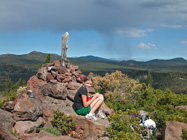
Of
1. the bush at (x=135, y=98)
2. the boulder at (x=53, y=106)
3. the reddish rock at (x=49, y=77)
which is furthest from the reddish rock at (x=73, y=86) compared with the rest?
the bush at (x=135, y=98)

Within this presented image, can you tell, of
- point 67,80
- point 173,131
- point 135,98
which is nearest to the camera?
point 173,131

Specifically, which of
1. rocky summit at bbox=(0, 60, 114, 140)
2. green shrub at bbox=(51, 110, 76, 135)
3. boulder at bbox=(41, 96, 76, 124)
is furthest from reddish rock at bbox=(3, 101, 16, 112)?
green shrub at bbox=(51, 110, 76, 135)

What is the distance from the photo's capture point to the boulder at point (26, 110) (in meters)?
8.88

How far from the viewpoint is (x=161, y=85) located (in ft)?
375

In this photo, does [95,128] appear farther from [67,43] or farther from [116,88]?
[116,88]

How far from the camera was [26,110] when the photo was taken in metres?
8.95

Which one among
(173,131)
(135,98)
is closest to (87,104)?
(173,131)

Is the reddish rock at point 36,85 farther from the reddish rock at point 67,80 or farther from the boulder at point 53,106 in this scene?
the reddish rock at point 67,80

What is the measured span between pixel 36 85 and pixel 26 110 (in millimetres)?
3851

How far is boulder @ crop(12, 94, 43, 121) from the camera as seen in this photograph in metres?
8.88

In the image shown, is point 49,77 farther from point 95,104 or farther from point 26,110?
point 95,104

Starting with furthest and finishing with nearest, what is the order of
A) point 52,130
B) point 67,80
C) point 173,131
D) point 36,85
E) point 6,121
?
point 67,80, point 36,85, point 52,130, point 173,131, point 6,121

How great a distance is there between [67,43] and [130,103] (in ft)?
23.4

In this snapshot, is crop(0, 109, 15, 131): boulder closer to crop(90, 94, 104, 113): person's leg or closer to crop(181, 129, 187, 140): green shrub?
crop(90, 94, 104, 113): person's leg
